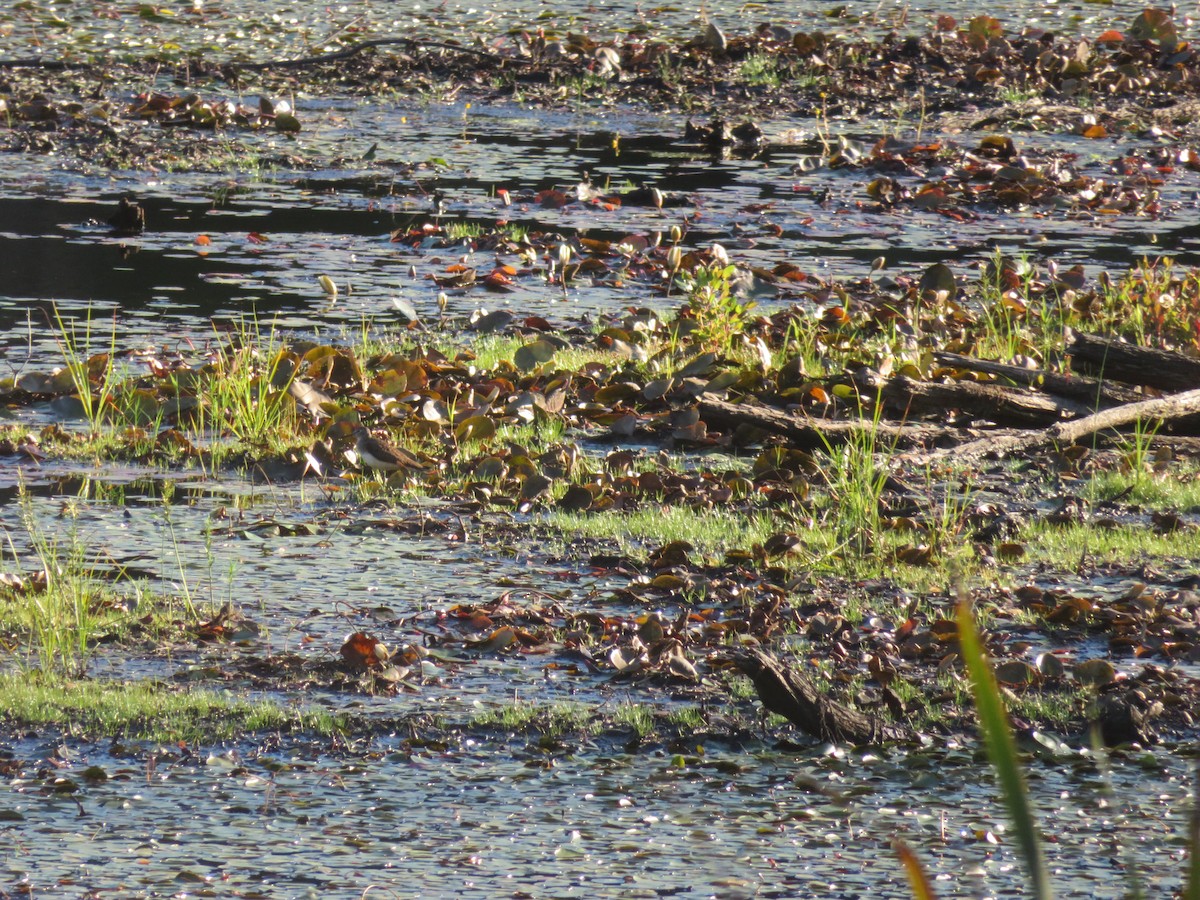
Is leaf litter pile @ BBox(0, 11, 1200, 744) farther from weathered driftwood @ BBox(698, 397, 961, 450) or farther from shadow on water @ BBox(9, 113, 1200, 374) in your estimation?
shadow on water @ BBox(9, 113, 1200, 374)

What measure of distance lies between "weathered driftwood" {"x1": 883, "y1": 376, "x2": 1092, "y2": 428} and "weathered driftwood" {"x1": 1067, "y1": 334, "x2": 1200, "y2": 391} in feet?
0.70

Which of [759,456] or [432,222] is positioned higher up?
[432,222]

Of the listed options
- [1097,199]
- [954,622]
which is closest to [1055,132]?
[1097,199]

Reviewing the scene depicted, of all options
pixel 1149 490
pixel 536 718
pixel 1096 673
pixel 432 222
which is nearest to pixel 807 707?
pixel 536 718

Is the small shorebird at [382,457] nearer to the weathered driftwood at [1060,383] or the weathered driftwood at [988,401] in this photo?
the weathered driftwood at [988,401]

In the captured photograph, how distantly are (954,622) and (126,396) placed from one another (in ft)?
11.7

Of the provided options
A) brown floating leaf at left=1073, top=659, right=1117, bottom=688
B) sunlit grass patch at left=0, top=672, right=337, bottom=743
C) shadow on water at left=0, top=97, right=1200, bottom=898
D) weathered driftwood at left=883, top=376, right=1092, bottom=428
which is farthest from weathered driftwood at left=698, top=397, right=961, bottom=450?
sunlit grass patch at left=0, top=672, right=337, bottom=743

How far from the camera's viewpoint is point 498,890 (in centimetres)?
352

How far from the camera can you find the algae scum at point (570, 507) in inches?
152

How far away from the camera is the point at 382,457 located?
6.36 metres

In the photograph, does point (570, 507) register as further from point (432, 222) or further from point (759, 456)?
point (432, 222)

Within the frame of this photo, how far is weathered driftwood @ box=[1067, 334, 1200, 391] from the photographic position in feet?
22.7

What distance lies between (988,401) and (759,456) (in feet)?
3.30

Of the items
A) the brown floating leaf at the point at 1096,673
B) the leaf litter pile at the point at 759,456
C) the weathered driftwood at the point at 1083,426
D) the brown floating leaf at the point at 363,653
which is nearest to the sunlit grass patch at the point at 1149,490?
the leaf litter pile at the point at 759,456
